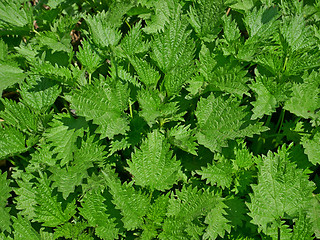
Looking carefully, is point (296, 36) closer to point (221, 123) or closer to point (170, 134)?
point (221, 123)

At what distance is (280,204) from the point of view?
2209 millimetres

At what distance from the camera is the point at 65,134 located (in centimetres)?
244

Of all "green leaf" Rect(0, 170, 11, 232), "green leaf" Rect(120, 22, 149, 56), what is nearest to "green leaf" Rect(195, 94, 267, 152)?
"green leaf" Rect(120, 22, 149, 56)

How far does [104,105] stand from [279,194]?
4.15ft

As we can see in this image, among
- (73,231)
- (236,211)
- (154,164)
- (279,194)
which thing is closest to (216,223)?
(236,211)

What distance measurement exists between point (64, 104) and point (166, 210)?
4.16 feet

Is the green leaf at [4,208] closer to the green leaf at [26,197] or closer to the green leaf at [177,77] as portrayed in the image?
the green leaf at [26,197]

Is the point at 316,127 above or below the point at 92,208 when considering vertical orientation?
above

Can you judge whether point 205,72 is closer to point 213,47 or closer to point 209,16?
point 213,47

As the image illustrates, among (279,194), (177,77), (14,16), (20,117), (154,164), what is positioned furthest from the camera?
(14,16)

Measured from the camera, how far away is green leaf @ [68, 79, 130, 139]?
7.53ft

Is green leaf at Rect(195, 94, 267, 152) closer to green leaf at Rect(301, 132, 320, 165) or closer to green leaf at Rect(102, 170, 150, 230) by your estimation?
green leaf at Rect(301, 132, 320, 165)

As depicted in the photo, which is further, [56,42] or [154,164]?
[56,42]

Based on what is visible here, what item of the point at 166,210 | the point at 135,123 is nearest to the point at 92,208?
the point at 166,210
